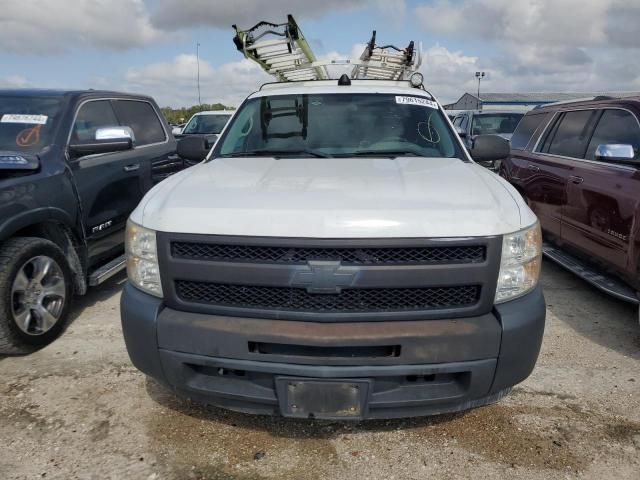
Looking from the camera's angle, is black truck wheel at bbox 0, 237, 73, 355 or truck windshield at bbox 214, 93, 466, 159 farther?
truck windshield at bbox 214, 93, 466, 159

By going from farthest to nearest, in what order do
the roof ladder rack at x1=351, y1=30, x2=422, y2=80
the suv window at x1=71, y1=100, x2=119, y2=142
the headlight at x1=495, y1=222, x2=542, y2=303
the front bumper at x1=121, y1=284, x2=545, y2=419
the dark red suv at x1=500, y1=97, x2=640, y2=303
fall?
the roof ladder rack at x1=351, y1=30, x2=422, y2=80
the suv window at x1=71, y1=100, x2=119, y2=142
the dark red suv at x1=500, y1=97, x2=640, y2=303
the headlight at x1=495, y1=222, x2=542, y2=303
the front bumper at x1=121, y1=284, x2=545, y2=419

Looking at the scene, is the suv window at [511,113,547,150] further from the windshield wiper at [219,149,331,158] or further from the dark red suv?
the windshield wiper at [219,149,331,158]

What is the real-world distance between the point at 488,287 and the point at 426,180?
703mm

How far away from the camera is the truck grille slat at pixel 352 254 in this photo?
2146 millimetres

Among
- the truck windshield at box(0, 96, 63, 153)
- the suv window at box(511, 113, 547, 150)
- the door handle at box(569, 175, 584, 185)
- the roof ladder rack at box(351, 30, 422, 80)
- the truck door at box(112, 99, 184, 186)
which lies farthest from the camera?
the suv window at box(511, 113, 547, 150)

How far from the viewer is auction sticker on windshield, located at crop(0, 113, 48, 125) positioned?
413 centimetres

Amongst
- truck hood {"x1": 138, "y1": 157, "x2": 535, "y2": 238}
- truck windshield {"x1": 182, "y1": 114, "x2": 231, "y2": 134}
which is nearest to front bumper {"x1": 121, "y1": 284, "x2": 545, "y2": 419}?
truck hood {"x1": 138, "y1": 157, "x2": 535, "y2": 238}

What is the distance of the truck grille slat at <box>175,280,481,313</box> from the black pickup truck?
1812mm

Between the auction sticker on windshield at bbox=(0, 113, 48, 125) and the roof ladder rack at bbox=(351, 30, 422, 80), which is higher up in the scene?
the roof ladder rack at bbox=(351, 30, 422, 80)

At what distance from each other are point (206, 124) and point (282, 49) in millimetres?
6446

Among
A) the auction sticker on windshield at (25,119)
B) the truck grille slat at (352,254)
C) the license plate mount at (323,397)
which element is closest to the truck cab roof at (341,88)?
the auction sticker on windshield at (25,119)

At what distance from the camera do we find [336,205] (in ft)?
7.29

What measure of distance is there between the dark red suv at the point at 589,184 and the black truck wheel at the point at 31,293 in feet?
13.8

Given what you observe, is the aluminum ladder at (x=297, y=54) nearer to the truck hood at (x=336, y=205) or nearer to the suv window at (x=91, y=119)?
the suv window at (x=91, y=119)
